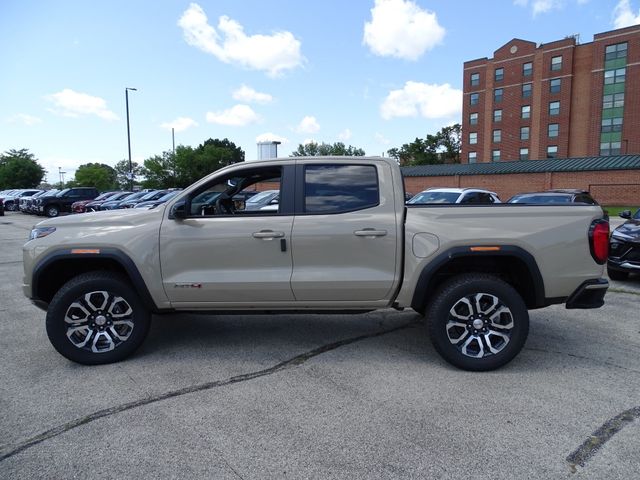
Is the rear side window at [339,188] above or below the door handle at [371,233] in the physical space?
above

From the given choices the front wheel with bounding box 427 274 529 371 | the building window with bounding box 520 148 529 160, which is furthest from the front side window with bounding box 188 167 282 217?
the building window with bounding box 520 148 529 160

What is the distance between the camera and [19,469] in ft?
8.63

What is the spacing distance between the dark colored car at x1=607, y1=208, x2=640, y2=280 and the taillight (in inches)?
160

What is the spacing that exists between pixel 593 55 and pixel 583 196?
46.7 m

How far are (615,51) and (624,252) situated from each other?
176 ft

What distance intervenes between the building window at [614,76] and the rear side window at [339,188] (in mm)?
57416

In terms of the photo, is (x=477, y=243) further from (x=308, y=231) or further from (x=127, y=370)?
(x=127, y=370)

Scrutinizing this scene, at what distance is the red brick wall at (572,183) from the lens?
30469 mm

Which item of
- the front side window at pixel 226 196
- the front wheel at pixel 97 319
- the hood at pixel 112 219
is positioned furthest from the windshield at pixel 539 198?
the front wheel at pixel 97 319

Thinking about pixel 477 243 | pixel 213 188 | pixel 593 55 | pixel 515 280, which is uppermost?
pixel 593 55

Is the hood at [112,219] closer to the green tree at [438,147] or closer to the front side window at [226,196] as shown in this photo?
the front side window at [226,196]

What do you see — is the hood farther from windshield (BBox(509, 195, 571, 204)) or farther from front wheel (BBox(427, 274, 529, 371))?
windshield (BBox(509, 195, 571, 204))

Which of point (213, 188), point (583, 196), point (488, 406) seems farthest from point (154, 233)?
point (583, 196)

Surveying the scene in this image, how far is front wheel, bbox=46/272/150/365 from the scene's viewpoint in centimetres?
404
